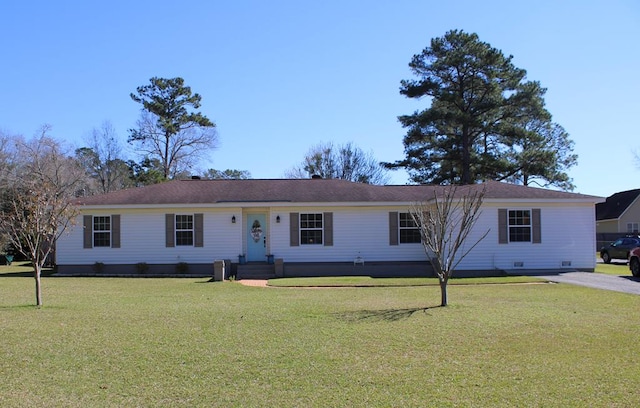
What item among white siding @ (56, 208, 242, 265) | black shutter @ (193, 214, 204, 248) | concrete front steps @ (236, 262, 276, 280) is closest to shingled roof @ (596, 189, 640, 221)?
concrete front steps @ (236, 262, 276, 280)

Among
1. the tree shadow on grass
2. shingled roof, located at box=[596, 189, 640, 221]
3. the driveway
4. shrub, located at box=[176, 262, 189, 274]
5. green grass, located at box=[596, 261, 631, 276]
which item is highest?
shingled roof, located at box=[596, 189, 640, 221]

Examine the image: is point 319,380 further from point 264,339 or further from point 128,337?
point 128,337

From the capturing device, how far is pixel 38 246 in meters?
12.6

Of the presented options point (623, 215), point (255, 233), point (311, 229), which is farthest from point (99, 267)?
point (623, 215)

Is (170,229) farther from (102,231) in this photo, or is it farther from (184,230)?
(102,231)

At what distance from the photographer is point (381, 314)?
10.8 metres

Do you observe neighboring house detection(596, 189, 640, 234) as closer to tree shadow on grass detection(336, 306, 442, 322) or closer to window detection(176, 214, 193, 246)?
window detection(176, 214, 193, 246)

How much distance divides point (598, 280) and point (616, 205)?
3274 centimetres

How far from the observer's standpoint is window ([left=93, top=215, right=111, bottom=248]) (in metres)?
22.3

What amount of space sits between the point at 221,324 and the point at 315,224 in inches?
507

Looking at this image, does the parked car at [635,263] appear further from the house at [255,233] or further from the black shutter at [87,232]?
the black shutter at [87,232]

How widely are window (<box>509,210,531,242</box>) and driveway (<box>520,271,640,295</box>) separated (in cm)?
171

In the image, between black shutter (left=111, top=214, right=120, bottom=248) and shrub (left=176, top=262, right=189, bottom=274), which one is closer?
shrub (left=176, top=262, right=189, bottom=274)

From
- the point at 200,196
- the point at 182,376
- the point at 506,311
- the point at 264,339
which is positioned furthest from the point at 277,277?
the point at 182,376
